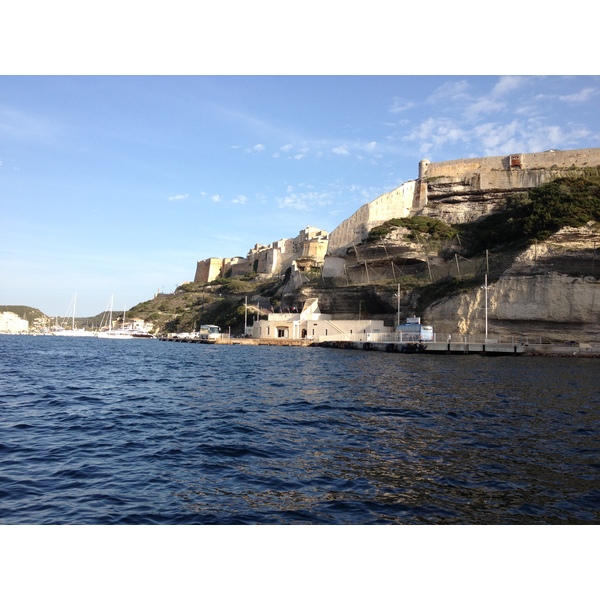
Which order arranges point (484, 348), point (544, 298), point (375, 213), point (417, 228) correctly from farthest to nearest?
point (375, 213), point (417, 228), point (544, 298), point (484, 348)

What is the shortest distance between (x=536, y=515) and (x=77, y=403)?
38.1 ft

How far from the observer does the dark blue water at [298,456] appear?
5.62 meters

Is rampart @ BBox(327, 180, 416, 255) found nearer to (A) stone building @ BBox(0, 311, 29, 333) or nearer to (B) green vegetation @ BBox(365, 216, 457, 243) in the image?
(B) green vegetation @ BBox(365, 216, 457, 243)

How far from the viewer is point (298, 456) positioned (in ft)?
26.3

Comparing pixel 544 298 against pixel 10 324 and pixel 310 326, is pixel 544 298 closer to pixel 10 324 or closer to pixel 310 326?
pixel 310 326

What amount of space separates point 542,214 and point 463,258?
31.1ft

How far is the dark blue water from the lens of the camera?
5625 millimetres

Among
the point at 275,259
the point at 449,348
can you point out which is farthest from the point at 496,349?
the point at 275,259

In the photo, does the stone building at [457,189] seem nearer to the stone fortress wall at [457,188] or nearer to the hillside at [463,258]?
the stone fortress wall at [457,188]

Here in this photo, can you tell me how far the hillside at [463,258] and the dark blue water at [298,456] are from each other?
Result: 27.8 metres

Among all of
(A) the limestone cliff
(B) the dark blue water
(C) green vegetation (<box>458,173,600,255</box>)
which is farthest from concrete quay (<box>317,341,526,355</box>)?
(B) the dark blue water
